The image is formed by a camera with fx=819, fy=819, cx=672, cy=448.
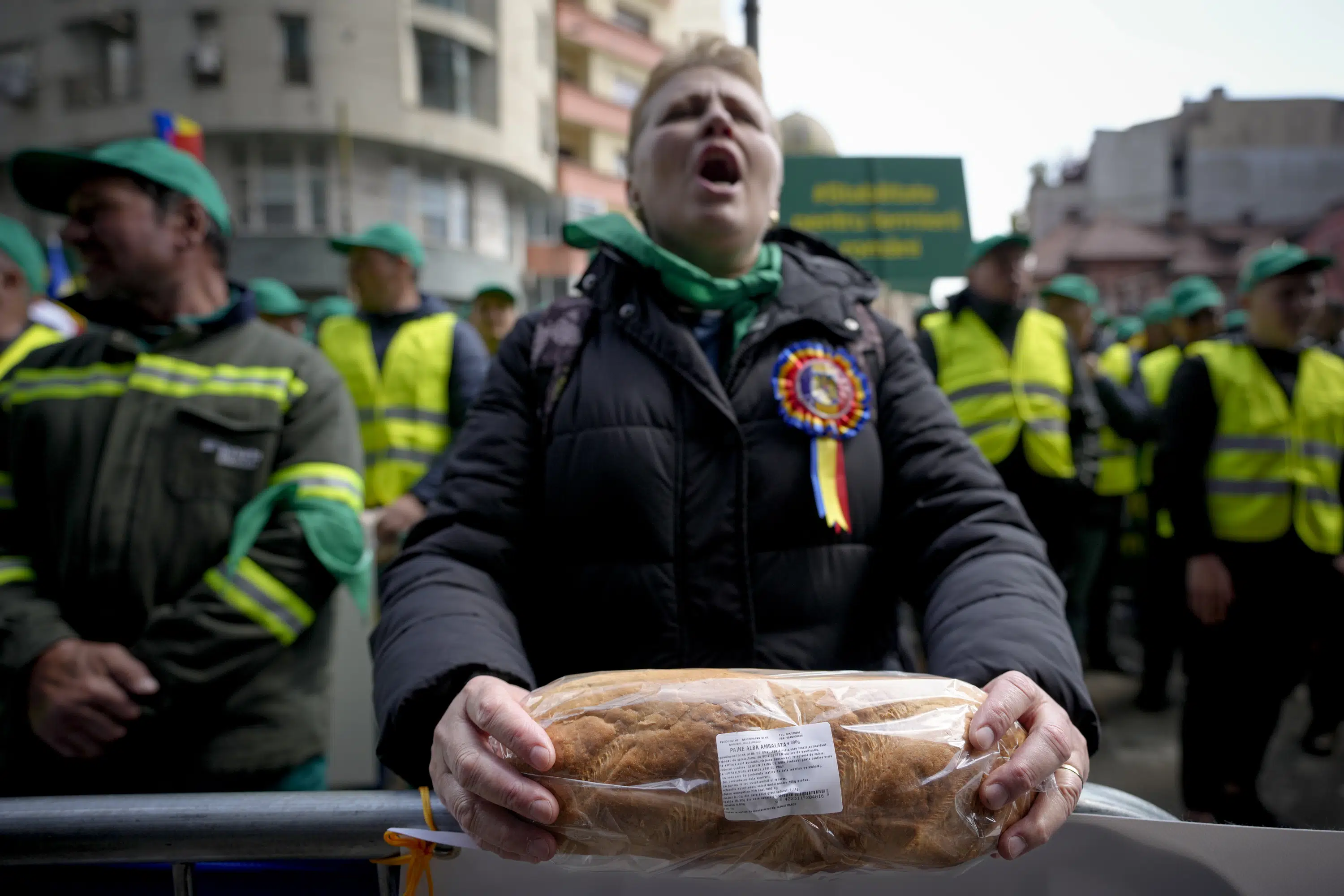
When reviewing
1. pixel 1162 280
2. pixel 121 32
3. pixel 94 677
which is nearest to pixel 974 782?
pixel 94 677

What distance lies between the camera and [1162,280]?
90.8 feet

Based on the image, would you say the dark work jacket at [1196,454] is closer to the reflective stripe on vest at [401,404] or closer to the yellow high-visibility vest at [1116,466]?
the yellow high-visibility vest at [1116,466]

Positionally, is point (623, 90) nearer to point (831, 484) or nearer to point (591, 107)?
point (591, 107)

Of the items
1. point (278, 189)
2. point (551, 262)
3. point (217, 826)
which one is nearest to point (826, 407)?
point (217, 826)

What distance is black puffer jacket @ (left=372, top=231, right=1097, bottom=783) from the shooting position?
1331mm

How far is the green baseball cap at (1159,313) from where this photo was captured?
7.28 metres

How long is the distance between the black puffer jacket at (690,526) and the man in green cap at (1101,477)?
12.5 feet

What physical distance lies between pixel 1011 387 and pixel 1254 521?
1299 millimetres

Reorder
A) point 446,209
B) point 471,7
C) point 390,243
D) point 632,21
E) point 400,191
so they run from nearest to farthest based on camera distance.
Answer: point 390,243 < point 471,7 < point 400,191 < point 446,209 < point 632,21

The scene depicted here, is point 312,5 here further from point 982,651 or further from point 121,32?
point 982,651

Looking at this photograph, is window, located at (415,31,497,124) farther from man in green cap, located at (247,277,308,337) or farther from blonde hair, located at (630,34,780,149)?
blonde hair, located at (630,34,780,149)

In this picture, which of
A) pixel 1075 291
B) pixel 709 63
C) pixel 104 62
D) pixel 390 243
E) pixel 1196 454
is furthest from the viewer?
pixel 104 62

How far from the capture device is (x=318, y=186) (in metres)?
20.6

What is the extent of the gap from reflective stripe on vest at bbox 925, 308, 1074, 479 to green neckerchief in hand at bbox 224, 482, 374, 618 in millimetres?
3175
